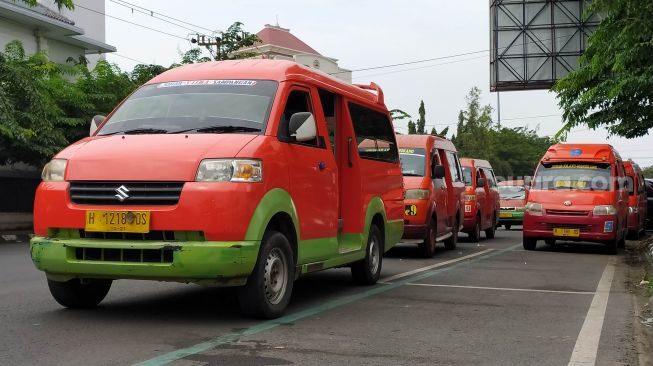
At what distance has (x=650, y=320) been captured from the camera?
284 inches

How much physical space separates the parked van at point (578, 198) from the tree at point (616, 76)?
40.5 inches

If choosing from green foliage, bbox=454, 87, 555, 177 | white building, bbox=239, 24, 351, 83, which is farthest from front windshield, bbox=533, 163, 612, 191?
white building, bbox=239, 24, 351, 83

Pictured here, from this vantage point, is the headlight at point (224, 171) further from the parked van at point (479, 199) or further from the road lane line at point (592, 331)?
the parked van at point (479, 199)

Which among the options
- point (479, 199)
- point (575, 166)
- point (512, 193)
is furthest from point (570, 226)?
point (512, 193)

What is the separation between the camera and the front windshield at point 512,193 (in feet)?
88.5

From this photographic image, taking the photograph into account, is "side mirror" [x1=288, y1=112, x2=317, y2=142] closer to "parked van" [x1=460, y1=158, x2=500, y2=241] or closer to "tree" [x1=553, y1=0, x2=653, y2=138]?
"tree" [x1=553, y1=0, x2=653, y2=138]

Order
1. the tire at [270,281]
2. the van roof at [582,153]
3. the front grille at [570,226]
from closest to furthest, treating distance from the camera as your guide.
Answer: the tire at [270,281]
the front grille at [570,226]
the van roof at [582,153]

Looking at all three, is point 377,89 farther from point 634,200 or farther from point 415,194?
point 634,200

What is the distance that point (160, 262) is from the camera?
5.94 metres

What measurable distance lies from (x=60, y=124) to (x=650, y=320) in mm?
18327

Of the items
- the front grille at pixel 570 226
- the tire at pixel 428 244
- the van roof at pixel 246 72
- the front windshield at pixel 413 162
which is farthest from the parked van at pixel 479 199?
the van roof at pixel 246 72

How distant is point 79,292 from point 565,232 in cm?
1145

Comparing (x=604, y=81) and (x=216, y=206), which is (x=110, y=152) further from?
(x=604, y=81)

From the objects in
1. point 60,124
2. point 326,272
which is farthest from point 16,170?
point 326,272
